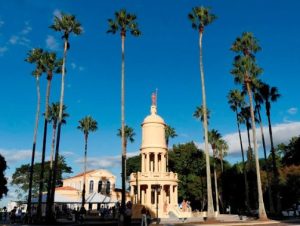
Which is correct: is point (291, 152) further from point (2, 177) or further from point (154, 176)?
point (2, 177)

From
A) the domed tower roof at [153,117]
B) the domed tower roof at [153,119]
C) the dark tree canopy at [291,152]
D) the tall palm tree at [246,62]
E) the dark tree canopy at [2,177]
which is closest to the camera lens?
the dark tree canopy at [2,177]

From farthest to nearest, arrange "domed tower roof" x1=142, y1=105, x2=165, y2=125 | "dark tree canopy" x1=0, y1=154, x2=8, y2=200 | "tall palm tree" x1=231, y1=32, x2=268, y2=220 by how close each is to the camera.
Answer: "domed tower roof" x1=142, y1=105, x2=165, y2=125 < "tall palm tree" x1=231, y1=32, x2=268, y2=220 < "dark tree canopy" x1=0, y1=154, x2=8, y2=200

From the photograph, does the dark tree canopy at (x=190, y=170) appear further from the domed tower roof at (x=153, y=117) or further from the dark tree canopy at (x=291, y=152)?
the domed tower roof at (x=153, y=117)

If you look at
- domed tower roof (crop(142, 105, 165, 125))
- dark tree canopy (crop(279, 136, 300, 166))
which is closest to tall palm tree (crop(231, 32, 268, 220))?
domed tower roof (crop(142, 105, 165, 125))

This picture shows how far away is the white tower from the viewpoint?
157ft

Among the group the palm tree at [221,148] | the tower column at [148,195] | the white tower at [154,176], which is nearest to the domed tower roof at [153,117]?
the white tower at [154,176]

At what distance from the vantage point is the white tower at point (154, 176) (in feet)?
157

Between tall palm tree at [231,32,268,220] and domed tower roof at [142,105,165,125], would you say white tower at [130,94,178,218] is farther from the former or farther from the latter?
tall palm tree at [231,32,268,220]

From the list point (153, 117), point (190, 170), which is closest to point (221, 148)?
point (190, 170)

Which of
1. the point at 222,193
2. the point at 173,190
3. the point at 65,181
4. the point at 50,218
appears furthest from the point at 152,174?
the point at 65,181

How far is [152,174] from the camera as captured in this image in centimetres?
4822

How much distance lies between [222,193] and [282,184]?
16688 millimetres

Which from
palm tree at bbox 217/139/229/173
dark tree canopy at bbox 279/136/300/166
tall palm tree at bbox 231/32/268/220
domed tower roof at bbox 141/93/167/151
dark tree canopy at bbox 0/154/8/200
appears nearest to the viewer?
dark tree canopy at bbox 0/154/8/200

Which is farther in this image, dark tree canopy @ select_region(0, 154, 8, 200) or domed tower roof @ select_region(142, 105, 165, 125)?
domed tower roof @ select_region(142, 105, 165, 125)
